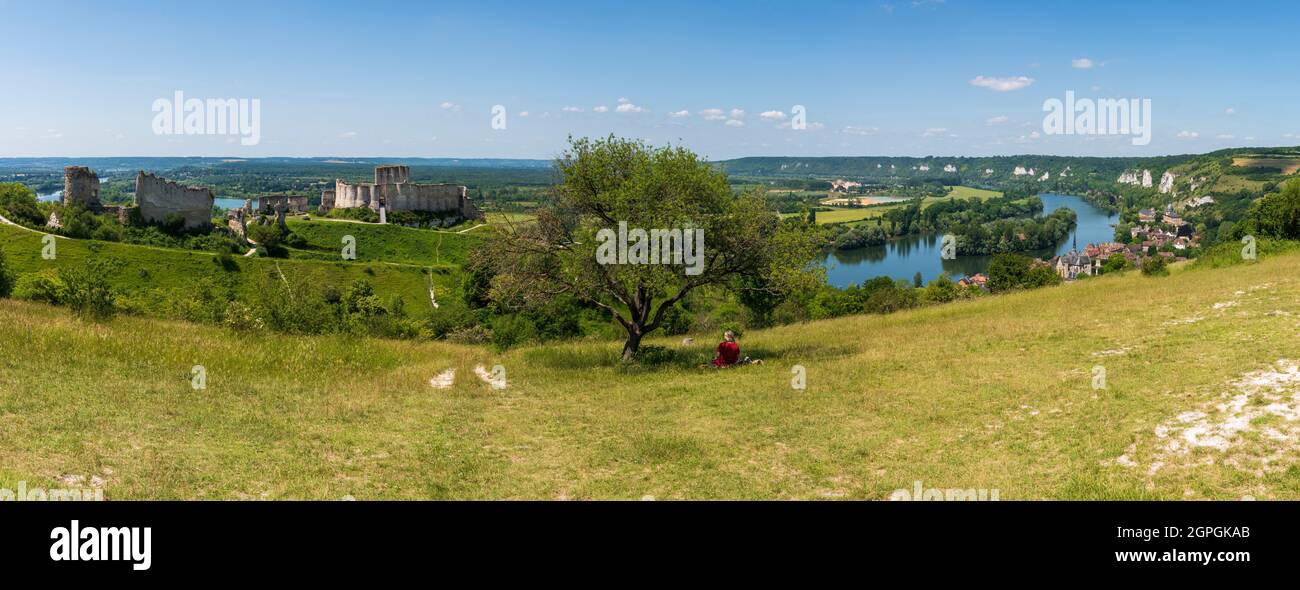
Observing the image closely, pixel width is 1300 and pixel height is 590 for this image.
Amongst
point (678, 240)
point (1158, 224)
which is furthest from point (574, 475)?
point (1158, 224)

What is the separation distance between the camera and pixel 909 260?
157m

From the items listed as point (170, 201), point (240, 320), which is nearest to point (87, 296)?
point (240, 320)

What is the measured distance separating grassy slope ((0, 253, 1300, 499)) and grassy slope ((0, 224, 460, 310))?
32.8m

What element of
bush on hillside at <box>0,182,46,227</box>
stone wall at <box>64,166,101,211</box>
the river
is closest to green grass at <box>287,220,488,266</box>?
stone wall at <box>64,166,101,211</box>

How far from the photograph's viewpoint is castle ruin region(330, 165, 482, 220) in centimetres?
12394

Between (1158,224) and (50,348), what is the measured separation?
22664 cm

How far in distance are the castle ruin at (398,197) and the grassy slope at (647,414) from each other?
105m

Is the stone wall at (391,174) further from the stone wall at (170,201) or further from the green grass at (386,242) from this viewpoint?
the stone wall at (170,201)

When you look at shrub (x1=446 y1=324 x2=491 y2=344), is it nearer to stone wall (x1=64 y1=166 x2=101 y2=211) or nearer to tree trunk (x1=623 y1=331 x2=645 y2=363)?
tree trunk (x1=623 y1=331 x2=645 y2=363)

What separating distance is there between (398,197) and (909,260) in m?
111

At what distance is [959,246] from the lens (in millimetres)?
163375

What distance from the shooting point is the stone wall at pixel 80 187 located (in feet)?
241

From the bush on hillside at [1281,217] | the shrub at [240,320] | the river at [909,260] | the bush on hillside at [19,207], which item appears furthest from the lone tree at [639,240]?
the river at [909,260]
